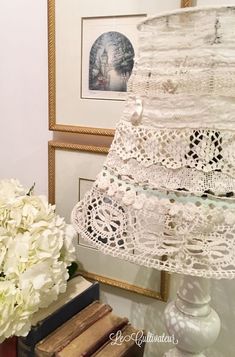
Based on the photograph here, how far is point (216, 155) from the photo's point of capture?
1.49 ft

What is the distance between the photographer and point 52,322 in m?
0.72

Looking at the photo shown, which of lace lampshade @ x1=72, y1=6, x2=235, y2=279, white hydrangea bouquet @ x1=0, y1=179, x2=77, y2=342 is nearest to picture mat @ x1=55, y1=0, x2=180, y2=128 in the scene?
white hydrangea bouquet @ x1=0, y1=179, x2=77, y2=342

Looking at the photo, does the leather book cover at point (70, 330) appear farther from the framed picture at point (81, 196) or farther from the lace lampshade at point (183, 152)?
the lace lampshade at point (183, 152)

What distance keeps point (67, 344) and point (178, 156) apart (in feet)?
1.44

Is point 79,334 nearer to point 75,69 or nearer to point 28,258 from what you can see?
point 28,258

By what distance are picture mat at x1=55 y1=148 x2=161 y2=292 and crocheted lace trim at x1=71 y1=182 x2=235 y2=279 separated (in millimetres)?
393

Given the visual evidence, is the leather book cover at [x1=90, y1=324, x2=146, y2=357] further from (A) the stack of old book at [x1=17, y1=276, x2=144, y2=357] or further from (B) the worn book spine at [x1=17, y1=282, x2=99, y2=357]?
(B) the worn book spine at [x1=17, y1=282, x2=99, y2=357]

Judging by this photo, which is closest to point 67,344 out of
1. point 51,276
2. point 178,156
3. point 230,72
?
point 51,276

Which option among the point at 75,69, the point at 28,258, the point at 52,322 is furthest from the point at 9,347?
the point at 75,69

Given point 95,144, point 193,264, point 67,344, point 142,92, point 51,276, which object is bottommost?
point 67,344

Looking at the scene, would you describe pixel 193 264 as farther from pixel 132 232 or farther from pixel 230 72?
pixel 230 72

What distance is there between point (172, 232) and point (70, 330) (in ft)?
1.24

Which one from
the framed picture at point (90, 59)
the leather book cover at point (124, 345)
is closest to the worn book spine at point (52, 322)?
the leather book cover at point (124, 345)

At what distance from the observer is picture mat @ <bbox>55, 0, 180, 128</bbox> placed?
32.3 inches
